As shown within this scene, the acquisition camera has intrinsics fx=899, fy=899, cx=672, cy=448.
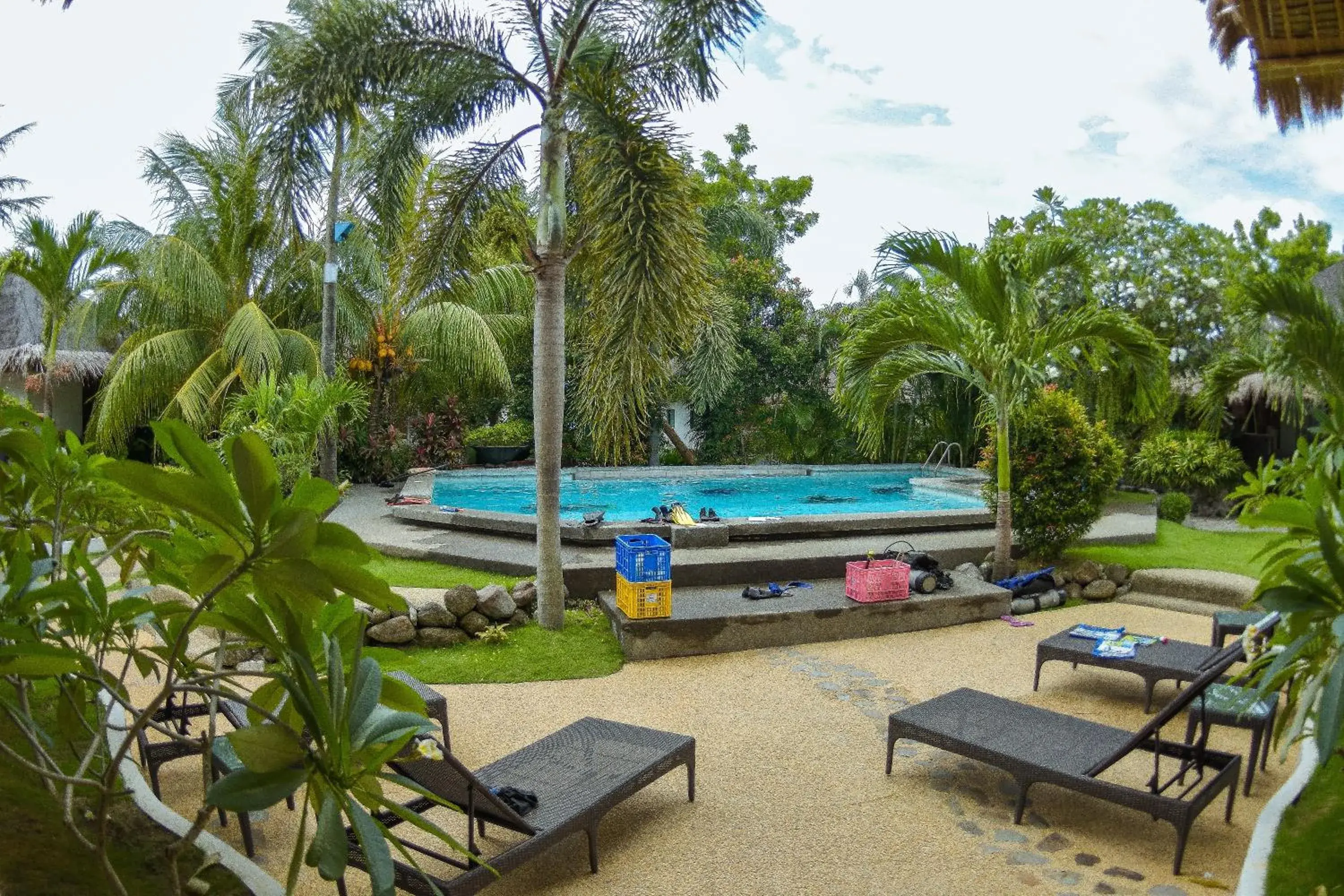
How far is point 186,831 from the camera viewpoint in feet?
12.0

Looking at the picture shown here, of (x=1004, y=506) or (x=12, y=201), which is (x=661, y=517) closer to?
(x=1004, y=506)

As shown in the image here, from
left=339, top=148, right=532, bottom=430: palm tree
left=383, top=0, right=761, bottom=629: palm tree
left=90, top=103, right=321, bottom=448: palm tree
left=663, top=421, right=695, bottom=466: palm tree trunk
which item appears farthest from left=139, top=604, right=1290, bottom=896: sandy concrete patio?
left=663, top=421, right=695, bottom=466: palm tree trunk

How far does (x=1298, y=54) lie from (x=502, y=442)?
16152 mm

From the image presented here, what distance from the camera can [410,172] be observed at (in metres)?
8.08

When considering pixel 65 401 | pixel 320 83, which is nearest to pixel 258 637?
pixel 320 83

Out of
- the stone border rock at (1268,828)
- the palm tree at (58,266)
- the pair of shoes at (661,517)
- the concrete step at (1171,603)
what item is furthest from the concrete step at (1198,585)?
the palm tree at (58,266)

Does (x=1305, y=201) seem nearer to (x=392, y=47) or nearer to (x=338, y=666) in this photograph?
(x=392, y=47)

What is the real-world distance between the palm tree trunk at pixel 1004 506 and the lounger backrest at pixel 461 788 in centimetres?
682

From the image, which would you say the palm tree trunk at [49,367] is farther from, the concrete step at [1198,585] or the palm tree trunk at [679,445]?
the concrete step at [1198,585]

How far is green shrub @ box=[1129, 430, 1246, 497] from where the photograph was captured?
1410cm

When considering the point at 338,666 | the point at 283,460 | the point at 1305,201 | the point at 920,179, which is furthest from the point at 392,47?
the point at 920,179

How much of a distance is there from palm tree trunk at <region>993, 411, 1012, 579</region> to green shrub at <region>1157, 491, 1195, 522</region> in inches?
204

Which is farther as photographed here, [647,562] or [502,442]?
[502,442]

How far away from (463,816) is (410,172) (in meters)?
5.68
